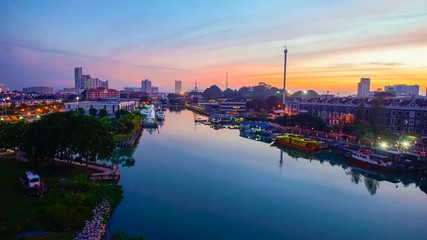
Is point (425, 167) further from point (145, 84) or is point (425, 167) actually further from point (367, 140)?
point (145, 84)

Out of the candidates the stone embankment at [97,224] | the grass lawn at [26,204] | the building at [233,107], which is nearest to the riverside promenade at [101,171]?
the grass lawn at [26,204]

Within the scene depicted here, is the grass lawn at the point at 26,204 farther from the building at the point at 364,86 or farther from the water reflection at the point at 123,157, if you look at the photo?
the building at the point at 364,86

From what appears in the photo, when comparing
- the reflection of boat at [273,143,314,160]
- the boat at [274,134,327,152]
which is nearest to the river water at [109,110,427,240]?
the reflection of boat at [273,143,314,160]

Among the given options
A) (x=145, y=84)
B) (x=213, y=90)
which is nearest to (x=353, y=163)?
(x=213, y=90)

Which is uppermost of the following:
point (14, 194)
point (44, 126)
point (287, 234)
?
point (44, 126)

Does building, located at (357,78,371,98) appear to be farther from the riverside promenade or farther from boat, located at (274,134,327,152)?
the riverside promenade

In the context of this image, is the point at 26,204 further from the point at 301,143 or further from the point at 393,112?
the point at 393,112
